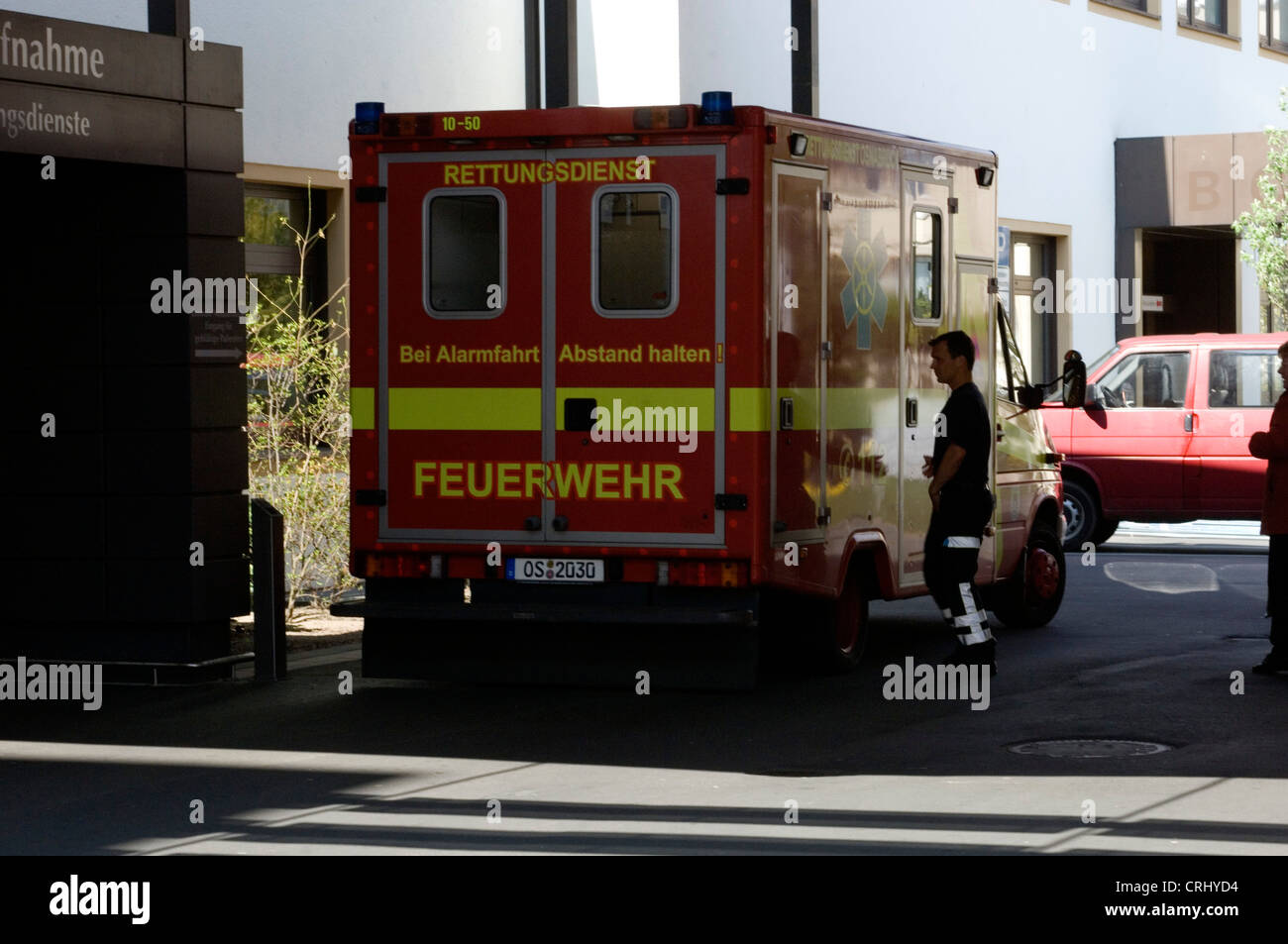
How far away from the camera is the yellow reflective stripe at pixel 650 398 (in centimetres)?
1106

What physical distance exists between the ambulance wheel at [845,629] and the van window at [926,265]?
5.44ft

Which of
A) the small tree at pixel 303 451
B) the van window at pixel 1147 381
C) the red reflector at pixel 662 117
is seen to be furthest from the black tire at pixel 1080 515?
the red reflector at pixel 662 117

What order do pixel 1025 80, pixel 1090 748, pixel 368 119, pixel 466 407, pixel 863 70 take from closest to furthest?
pixel 1090 748
pixel 466 407
pixel 368 119
pixel 863 70
pixel 1025 80

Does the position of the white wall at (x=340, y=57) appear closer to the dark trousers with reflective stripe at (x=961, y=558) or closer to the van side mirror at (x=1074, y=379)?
the van side mirror at (x=1074, y=379)

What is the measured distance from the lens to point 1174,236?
35.3 meters

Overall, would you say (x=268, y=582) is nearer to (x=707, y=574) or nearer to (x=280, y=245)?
(x=707, y=574)

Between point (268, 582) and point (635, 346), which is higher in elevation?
point (635, 346)

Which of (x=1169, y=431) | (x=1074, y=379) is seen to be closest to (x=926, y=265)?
(x=1074, y=379)

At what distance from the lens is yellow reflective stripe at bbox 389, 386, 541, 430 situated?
449 inches

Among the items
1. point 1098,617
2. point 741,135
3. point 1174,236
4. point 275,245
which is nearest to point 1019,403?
point 1098,617

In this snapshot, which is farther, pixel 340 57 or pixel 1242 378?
pixel 1242 378

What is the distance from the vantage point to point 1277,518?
11977mm

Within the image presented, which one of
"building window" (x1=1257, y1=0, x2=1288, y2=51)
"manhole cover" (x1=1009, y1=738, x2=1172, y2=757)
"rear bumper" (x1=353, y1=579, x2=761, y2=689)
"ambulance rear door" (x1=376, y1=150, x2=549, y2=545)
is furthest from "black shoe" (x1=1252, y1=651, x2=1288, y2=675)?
"building window" (x1=1257, y1=0, x2=1288, y2=51)

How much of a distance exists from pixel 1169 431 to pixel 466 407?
10564 mm
